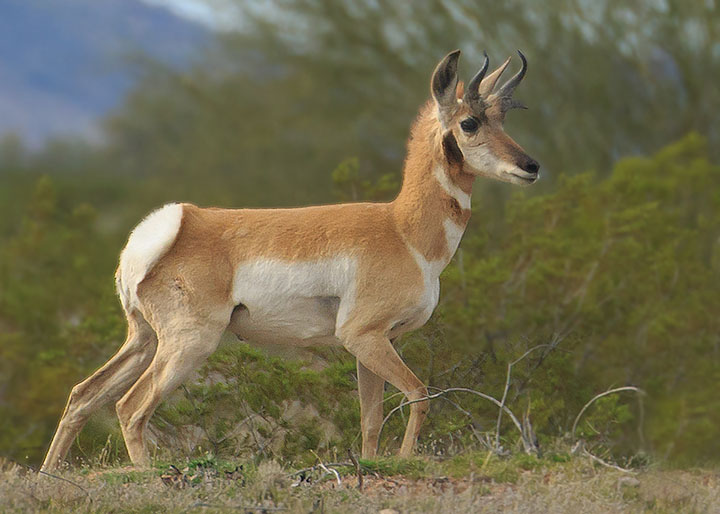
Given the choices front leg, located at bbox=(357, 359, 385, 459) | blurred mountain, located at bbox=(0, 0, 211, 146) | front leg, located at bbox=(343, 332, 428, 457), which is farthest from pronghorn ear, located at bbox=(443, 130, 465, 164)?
blurred mountain, located at bbox=(0, 0, 211, 146)

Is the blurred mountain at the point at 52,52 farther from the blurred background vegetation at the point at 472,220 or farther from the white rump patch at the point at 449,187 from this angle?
the white rump patch at the point at 449,187

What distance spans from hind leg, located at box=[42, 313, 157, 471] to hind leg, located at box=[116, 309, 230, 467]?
A: 0.32m

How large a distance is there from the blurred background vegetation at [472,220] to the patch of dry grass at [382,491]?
2.23ft

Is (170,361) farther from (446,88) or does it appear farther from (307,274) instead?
(446,88)

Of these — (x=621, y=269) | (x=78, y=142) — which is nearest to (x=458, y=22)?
(x=621, y=269)

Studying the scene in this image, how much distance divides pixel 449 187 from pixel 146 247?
2288mm

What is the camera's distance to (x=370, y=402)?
27.0 feet

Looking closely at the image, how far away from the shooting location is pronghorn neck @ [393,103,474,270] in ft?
26.1

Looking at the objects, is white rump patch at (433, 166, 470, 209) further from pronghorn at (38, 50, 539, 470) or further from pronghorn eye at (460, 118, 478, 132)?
pronghorn eye at (460, 118, 478, 132)

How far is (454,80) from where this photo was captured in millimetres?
7973

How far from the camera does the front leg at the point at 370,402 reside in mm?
8164

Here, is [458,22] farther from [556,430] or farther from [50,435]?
[556,430]

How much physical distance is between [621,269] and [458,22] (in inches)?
568

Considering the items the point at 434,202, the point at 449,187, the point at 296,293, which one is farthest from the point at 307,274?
the point at 449,187
